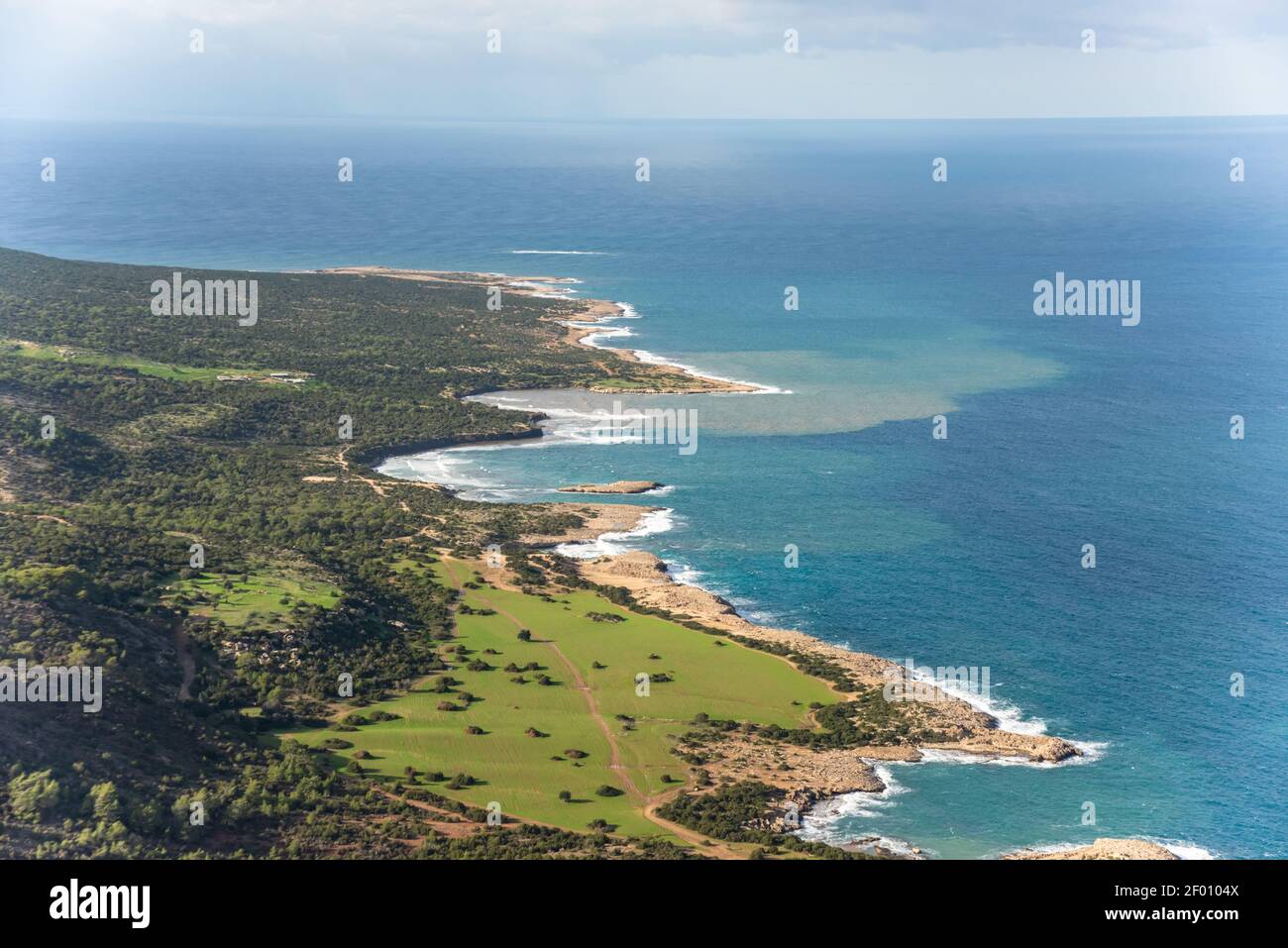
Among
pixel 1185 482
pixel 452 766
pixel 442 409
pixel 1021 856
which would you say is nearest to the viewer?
pixel 1021 856

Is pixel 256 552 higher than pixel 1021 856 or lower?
higher

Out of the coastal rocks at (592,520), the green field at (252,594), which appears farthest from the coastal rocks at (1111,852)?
the coastal rocks at (592,520)

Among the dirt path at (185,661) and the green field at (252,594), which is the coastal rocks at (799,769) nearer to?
the dirt path at (185,661)

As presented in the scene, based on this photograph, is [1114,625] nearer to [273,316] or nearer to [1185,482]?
[1185,482]

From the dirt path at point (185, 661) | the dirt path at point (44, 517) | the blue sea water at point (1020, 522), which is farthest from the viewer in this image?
the dirt path at point (44, 517)

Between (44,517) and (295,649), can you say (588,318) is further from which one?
(295,649)

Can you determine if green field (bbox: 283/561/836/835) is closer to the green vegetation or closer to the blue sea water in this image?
the green vegetation
